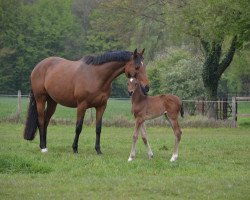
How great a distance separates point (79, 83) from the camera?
14383 millimetres

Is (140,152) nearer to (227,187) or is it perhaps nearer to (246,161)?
(246,161)

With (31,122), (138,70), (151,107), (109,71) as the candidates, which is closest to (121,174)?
(151,107)

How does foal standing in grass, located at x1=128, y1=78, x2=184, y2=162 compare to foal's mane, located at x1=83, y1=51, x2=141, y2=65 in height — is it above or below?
below

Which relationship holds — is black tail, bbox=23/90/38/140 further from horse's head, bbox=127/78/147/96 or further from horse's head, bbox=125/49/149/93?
horse's head, bbox=127/78/147/96

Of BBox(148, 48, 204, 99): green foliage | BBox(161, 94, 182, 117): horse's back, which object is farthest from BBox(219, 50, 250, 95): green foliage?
BBox(161, 94, 182, 117): horse's back

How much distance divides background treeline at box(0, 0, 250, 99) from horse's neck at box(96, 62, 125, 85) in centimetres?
607

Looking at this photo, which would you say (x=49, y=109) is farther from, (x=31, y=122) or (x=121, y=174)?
(x=121, y=174)

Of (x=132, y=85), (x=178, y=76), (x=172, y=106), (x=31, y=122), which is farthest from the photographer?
(x=178, y=76)

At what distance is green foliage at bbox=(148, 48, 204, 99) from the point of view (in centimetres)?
3894

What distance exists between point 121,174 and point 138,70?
3.23 m

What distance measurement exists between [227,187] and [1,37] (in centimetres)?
6069

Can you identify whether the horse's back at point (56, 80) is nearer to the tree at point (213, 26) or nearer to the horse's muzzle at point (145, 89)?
the horse's muzzle at point (145, 89)

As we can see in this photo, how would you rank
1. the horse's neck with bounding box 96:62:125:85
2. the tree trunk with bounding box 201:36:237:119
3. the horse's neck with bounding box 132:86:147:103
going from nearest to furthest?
1. the horse's neck with bounding box 132:86:147:103
2. the horse's neck with bounding box 96:62:125:85
3. the tree trunk with bounding box 201:36:237:119

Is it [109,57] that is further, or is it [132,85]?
[109,57]
